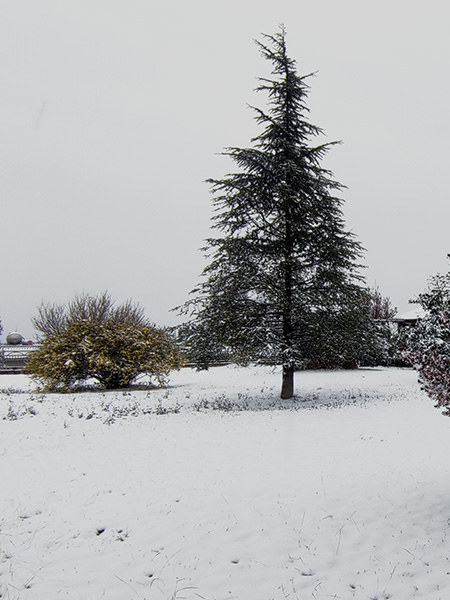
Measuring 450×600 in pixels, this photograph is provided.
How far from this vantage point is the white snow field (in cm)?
434

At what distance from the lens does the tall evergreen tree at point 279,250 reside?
14039mm

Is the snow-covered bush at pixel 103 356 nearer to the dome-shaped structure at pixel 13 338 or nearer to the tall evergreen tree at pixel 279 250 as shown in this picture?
the tall evergreen tree at pixel 279 250

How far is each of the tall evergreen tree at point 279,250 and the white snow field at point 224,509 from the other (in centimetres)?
371

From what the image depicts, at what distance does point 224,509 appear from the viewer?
5.69 m

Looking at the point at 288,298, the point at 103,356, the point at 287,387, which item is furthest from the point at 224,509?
the point at 103,356

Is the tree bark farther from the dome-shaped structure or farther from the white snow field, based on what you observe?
the dome-shaped structure

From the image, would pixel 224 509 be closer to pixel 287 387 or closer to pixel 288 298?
pixel 288 298

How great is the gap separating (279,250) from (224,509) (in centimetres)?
994

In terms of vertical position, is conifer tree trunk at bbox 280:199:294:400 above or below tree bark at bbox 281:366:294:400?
above

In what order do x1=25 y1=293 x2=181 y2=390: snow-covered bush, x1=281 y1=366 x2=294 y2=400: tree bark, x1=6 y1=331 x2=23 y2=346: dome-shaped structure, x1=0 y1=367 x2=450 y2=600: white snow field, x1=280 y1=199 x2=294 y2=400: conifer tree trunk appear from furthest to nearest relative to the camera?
x1=6 y1=331 x2=23 y2=346: dome-shaped structure < x1=25 y1=293 x2=181 y2=390: snow-covered bush < x1=281 y1=366 x2=294 y2=400: tree bark < x1=280 y1=199 x2=294 y2=400: conifer tree trunk < x1=0 y1=367 x2=450 y2=600: white snow field

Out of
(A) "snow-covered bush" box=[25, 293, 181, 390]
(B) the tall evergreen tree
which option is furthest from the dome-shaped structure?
(B) the tall evergreen tree

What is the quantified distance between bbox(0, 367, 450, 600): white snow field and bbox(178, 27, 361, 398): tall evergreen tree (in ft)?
12.2

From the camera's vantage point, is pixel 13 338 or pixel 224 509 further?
pixel 13 338

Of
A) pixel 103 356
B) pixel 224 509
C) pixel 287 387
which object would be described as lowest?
pixel 224 509
